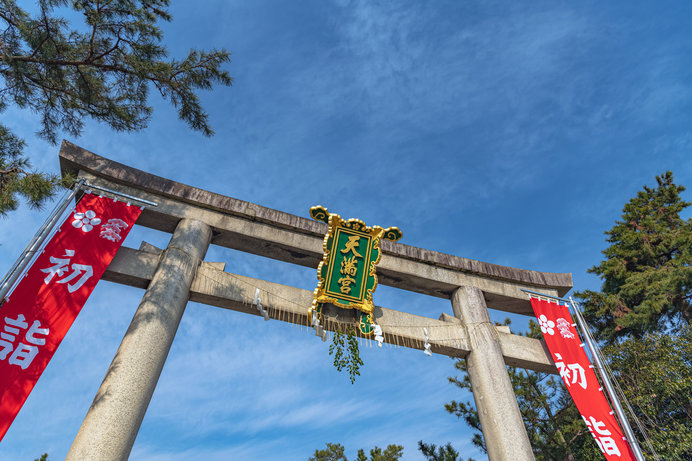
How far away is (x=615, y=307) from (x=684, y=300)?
194 cm

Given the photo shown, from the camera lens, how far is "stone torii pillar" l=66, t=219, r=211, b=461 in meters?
5.13

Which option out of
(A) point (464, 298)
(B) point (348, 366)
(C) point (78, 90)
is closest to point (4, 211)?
(C) point (78, 90)

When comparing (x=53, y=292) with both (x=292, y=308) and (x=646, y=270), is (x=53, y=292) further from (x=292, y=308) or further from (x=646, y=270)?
(x=646, y=270)

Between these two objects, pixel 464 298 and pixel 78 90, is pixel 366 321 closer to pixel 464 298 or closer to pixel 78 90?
pixel 464 298

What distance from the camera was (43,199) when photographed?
5602 millimetres

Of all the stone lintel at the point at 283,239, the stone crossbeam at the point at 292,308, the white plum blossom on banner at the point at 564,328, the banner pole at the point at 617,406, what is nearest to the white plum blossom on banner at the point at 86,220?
the stone crossbeam at the point at 292,308

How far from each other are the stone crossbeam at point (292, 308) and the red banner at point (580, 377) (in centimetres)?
43

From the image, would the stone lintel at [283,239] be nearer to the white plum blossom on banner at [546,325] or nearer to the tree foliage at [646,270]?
the white plum blossom on banner at [546,325]

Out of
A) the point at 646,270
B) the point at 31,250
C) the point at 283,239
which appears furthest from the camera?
the point at 646,270

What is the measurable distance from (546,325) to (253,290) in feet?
21.9

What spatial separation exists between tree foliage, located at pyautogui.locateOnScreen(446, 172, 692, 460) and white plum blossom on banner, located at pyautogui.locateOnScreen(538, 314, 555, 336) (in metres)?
1.49

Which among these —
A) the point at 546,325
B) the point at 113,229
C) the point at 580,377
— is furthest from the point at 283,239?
the point at 580,377

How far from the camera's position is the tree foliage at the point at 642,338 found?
31.3 ft

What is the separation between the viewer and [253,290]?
7.53 m
